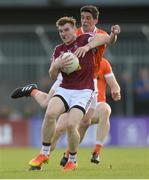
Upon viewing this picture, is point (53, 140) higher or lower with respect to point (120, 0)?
lower

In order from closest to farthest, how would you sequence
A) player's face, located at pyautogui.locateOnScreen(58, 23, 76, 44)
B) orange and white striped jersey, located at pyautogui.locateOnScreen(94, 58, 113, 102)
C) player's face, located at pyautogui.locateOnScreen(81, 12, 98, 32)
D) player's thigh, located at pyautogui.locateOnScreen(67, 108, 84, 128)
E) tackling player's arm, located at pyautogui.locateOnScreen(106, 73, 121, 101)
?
player's thigh, located at pyautogui.locateOnScreen(67, 108, 84, 128)
player's face, located at pyautogui.locateOnScreen(58, 23, 76, 44)
player's face, located at pyautogui.locateOnScreen(81, 12, 98, 32)
tackling player's arm, located at pyautogui.locateOnScreen(106, 73, 121, 101)
orange and white striped jersey, located at pyautogui.locateOnScreen(94, 58, 113, 102)

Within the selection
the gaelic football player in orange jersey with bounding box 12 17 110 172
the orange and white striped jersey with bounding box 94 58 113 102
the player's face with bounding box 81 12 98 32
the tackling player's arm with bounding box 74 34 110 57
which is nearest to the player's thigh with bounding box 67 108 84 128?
the gaelic football player in orange jersey with bounding box 12 17 110 172

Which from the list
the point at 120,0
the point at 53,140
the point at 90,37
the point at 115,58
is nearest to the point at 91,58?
the point at 90,37

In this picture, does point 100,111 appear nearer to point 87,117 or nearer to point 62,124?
point 87,117

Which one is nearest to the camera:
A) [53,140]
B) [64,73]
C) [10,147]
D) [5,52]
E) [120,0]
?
[64,73]

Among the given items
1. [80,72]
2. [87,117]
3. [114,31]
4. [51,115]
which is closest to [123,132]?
[87,117]

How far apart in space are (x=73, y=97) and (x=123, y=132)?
13158 mm

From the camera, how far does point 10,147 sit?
84.6 feet

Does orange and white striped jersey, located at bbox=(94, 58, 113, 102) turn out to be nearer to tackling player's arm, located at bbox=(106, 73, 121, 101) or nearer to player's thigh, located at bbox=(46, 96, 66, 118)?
tackling player's arm, located at bbox=(106, 73, 121, 101)

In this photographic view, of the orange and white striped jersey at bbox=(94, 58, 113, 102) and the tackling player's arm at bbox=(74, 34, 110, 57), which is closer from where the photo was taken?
the tackling player's arm at bbox=(74, 34, 110, 57)

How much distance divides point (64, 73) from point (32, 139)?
13.0 m

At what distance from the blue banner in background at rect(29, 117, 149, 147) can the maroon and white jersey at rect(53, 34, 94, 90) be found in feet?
41.2

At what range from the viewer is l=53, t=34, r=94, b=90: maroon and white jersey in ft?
43.8

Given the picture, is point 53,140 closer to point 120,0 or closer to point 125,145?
point 125,145
